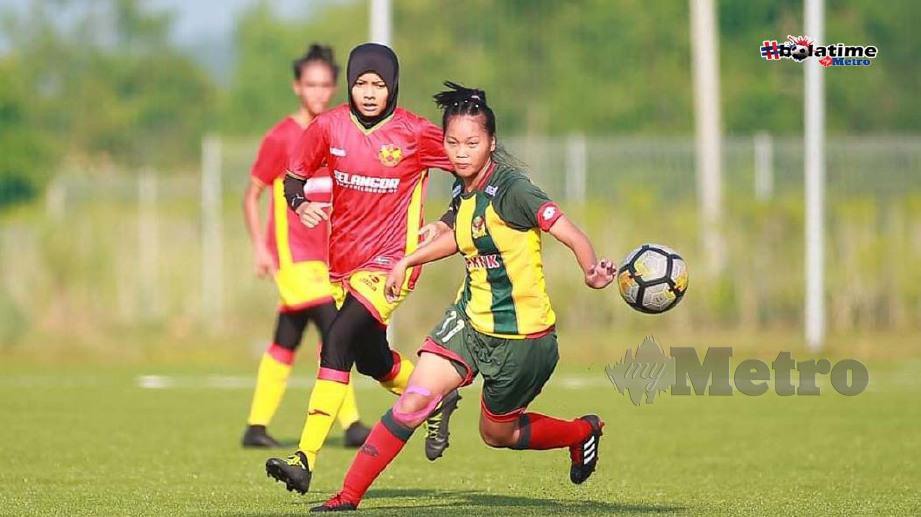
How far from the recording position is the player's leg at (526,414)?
7625 millimetres

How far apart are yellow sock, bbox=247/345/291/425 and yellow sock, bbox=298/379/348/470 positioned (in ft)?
9.57

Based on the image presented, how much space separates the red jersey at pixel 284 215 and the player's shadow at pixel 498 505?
9.64 feet

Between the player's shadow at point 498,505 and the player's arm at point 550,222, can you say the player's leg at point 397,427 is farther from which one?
the player's arm at point 550,222

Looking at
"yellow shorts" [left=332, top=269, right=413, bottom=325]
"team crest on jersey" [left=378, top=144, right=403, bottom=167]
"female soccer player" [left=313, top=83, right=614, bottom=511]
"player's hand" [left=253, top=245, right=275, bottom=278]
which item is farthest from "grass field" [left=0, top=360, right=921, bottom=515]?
"team crest on jersey" [left=378, top=144, right=403, bottom=167]

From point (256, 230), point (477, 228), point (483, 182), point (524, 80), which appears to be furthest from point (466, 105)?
point (524, 80)

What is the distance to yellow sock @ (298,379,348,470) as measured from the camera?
8086 mm

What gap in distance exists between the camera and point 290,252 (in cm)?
1142

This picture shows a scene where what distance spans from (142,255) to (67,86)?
2684cm

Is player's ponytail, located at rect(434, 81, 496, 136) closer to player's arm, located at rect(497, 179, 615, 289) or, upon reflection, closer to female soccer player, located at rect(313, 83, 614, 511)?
female soccer player, located at rect(313, 83, 614, 511)

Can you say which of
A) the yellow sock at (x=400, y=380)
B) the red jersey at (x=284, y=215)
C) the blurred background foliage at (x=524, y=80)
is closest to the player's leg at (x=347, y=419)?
the red jersey at (x=284, y=215)

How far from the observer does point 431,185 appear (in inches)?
911

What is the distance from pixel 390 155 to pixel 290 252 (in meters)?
2.87

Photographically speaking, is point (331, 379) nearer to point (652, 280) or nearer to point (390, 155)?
point (390, 155)

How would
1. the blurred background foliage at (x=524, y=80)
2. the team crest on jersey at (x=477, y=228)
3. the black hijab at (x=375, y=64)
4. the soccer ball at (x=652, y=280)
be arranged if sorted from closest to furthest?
the soccer ball at (x=652, y=280) < the team crest on jersey at (x=477, y=228) < the black hijab at (x=375, y=64) < the blurred background foliage at (x=524, y=80)
